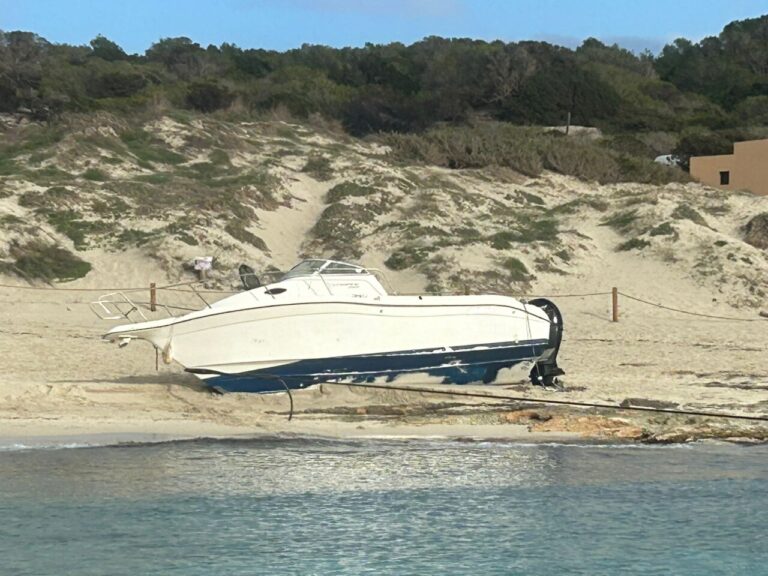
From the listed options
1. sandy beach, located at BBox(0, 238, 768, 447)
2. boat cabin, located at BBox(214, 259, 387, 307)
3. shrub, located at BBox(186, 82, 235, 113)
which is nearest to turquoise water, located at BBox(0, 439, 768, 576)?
sandy beach, located at BBox(0, 238, 768, 447)

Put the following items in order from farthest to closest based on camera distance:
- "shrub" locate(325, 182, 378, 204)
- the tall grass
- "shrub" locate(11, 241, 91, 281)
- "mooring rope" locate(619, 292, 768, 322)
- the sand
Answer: the tall grass → "shrub" locate(325, 182, 378, 204) → "shrub" locate(11, 241, 91, 281) → "mooring rope" locate(619, 292, 768, 322) → the sand

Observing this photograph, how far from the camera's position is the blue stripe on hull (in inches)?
518

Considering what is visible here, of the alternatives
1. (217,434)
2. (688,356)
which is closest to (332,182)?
(688,356)

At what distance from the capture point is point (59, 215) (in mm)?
A: 26469

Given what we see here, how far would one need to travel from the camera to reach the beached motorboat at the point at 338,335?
1291cm

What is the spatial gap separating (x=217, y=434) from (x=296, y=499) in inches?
85.5

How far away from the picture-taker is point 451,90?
199 ft

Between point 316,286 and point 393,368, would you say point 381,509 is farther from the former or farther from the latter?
point 316,286

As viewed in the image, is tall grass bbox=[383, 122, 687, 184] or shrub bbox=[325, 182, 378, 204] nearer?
shrub bbox=[325, 182, 378, 204]

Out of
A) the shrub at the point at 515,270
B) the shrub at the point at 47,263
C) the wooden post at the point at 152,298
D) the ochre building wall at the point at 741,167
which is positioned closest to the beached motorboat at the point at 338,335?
the wooden post at the point at 152,298

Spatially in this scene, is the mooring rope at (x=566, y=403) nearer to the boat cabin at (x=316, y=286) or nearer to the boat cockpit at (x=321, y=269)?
the boat cabin at (x=316, y=286)

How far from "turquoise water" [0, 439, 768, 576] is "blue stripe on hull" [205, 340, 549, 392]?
4.06ft

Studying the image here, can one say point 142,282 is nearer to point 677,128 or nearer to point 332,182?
point 332,182

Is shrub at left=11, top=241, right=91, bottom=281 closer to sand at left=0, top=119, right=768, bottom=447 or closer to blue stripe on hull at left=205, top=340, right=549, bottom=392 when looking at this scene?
sand at left=0, top=119, right=768, bottom=447
